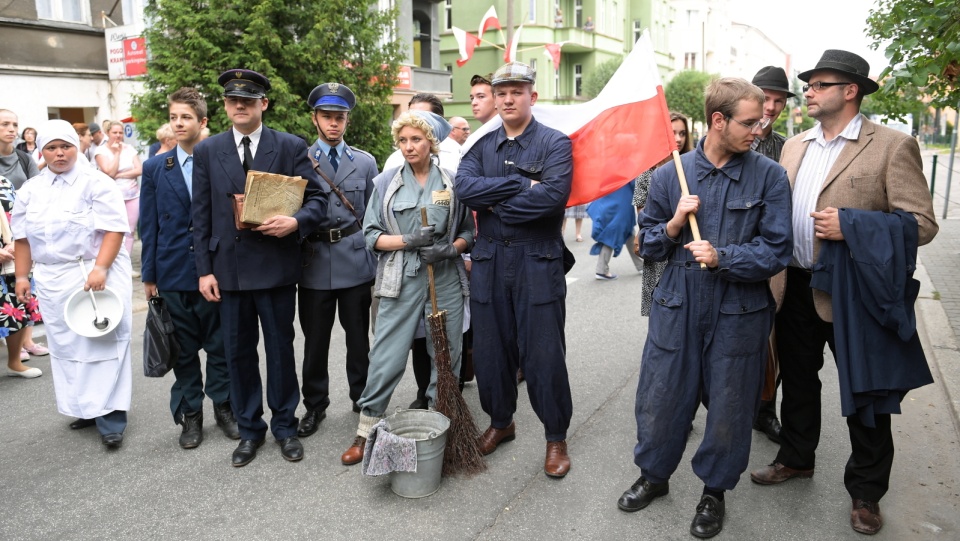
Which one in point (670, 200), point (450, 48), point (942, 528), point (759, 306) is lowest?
point (942, 528)

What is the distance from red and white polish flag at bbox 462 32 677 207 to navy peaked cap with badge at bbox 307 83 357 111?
1.05 m

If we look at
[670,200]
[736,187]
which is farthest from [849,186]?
[670,200]

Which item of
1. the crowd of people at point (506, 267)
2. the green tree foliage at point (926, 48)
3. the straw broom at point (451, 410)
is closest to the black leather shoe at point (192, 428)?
Answer: the crowd of people at point (506, 267)

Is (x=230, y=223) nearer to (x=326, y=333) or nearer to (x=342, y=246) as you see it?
(x=342, y=246)

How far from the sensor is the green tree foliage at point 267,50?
9.59 m

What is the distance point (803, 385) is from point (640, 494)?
105 centimetres

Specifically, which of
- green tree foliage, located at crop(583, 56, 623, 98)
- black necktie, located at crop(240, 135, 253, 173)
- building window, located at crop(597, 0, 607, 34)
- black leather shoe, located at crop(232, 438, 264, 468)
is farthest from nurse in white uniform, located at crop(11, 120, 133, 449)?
building window, located at crop(597, 0, 607, 34)

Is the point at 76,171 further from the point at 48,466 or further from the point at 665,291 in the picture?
the point at 665,291

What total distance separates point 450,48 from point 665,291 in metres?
37.1

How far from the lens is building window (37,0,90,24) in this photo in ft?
44.9

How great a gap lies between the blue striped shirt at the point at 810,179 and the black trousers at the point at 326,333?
8.52ft

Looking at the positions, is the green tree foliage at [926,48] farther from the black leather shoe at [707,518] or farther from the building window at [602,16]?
the building window at [602,16]

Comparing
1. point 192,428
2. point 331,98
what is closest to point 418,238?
point 331,98

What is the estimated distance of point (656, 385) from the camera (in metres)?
3.59
